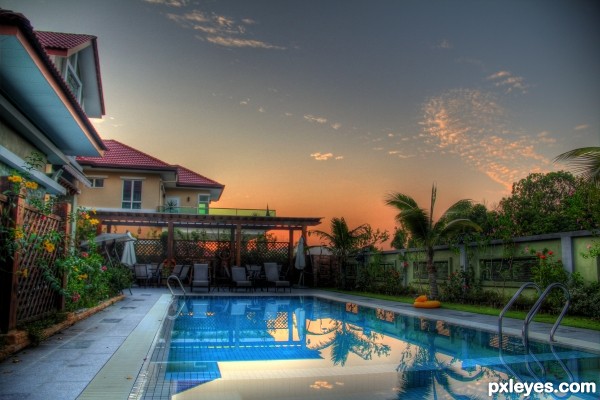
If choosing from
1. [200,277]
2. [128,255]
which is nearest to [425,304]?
[200,277]

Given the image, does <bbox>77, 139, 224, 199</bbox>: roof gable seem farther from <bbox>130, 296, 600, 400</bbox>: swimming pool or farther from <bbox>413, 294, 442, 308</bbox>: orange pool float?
<bbox>413, 294, 442, 308</bbox>: orange pool float

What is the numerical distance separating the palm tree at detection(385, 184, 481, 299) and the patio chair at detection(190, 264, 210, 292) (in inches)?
301

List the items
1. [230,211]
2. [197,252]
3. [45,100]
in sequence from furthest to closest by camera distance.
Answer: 1. [230,211]
2. [197,252]
3. [45,100]

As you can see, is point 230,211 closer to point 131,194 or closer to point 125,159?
point 131,194

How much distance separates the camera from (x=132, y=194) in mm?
27031

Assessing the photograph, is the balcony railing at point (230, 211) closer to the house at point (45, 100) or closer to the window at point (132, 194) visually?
the window at point (132, 194)

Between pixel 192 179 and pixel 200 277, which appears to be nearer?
pixel 200 277

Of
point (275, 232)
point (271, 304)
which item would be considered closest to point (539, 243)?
point (271, 304)

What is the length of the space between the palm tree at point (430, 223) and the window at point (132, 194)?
18049mm

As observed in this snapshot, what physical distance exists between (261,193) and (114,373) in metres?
21.0

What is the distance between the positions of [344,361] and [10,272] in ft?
13.2

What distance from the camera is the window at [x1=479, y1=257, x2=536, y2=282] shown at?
11.3 m

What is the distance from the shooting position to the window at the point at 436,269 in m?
14.5

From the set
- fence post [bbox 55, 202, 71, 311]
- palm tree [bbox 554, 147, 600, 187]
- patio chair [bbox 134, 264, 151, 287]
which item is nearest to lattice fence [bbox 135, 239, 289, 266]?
patio chair [bbox 134, 264, 151, 287]
